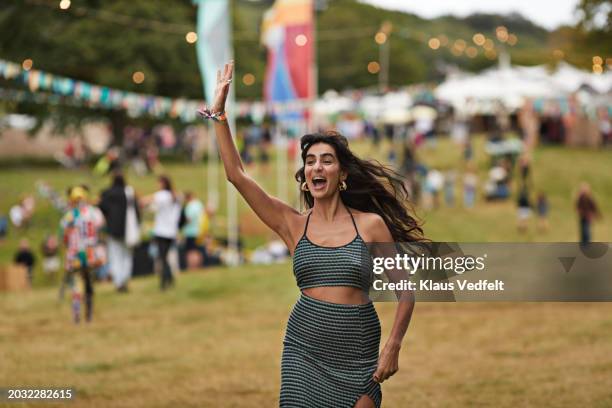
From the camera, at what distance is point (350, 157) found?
5.67 meters

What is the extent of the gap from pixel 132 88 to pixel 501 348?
36961 mm

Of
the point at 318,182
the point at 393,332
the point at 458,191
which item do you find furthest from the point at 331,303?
the point at 458,191

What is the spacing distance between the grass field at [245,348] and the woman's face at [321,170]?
183 centimetres

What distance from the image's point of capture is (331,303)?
530cm

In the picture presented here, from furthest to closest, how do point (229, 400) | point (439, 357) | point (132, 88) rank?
point (132, 88), point (439, 357), point (229, 400)

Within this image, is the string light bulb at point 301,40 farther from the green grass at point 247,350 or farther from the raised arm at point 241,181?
the raised arm at point 241,181

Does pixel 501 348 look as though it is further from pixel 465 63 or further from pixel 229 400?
pixel 465 63

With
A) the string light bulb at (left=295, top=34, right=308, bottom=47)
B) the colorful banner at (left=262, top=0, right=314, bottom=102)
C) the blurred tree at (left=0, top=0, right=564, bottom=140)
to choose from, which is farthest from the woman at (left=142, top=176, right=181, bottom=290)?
the blurred tree at (left=0, top=0, right=564, bottom=140)

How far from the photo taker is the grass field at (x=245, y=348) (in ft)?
32.9

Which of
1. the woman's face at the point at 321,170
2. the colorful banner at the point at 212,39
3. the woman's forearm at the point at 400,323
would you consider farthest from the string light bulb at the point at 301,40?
the woman's forearm at the point at 400,323

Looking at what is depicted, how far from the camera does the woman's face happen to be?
555cm

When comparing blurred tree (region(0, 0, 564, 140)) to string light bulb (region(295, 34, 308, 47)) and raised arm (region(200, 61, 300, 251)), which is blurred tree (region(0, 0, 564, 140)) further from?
raised arm (region(200, 61, 300, 251))

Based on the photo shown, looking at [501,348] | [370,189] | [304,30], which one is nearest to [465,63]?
[304,30]

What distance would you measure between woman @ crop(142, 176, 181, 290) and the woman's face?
1281 cm
